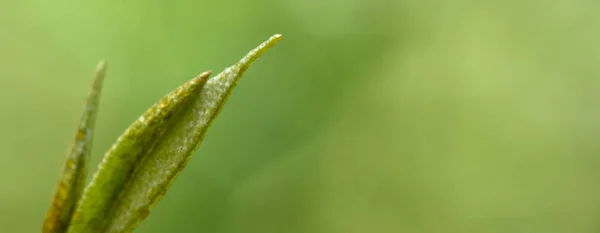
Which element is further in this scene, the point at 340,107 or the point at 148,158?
the point at 340,107

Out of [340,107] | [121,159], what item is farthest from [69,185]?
[340,107]

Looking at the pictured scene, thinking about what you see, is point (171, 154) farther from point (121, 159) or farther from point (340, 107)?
point (340, 107)

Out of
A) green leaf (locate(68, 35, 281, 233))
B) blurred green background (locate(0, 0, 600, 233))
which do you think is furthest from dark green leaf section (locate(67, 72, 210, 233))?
blurred green background (locate(0, 0, 600, 233))

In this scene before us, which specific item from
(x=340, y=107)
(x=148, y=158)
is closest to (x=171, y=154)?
(x=148, y=158)

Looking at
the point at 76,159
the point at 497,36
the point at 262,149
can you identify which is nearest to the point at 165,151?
the point at 76,159

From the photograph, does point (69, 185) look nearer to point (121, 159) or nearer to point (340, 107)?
point (121, 159)

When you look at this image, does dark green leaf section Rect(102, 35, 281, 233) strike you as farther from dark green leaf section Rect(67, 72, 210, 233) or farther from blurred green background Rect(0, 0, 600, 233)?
blurred green background Rect(0, 0, 600, 233)

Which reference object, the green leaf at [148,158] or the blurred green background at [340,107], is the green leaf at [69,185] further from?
the blurred green background at [340,107]
